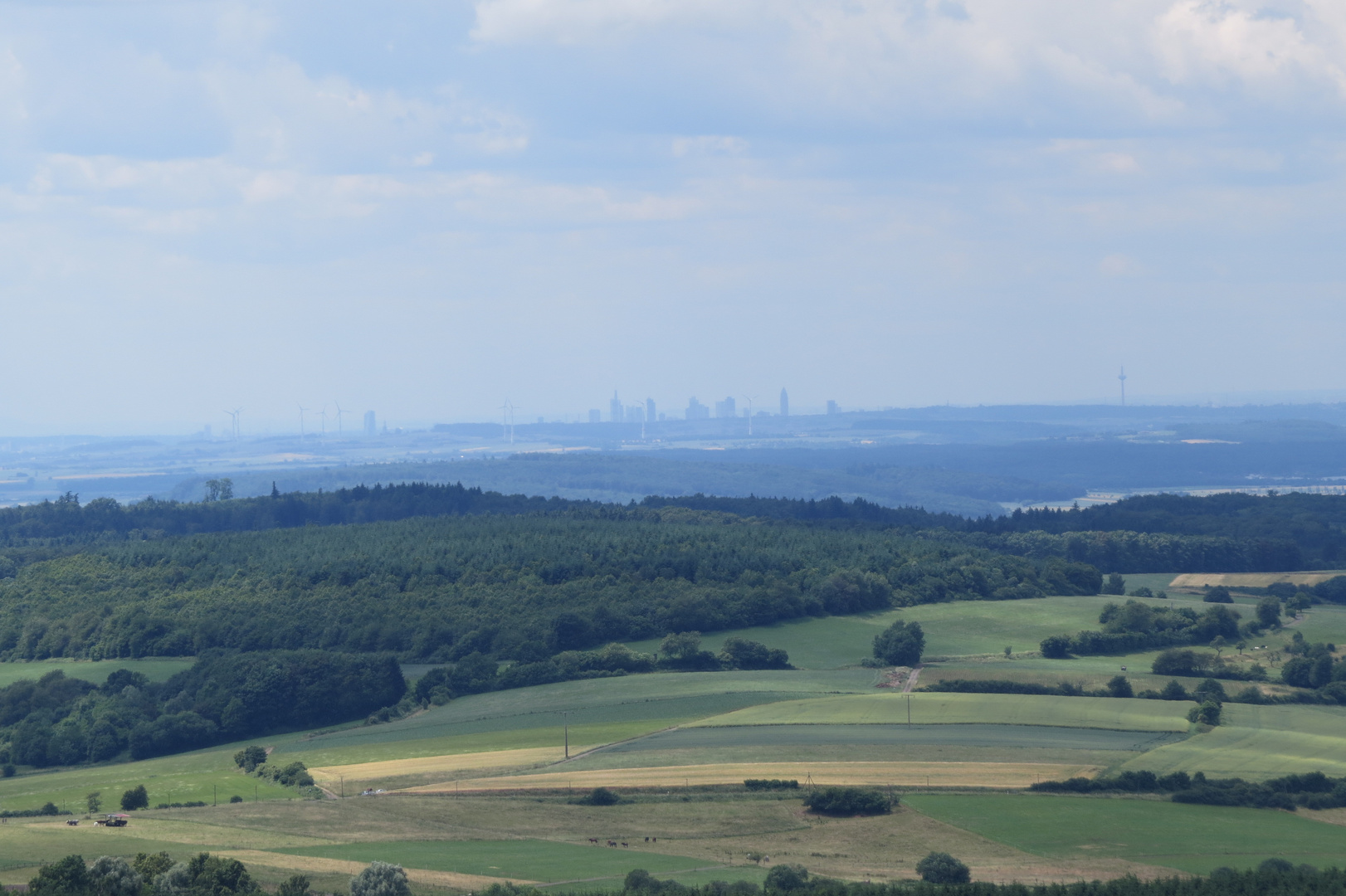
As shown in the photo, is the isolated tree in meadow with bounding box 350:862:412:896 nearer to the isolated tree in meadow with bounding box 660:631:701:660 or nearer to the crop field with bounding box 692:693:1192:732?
the crop field with bounding box 692:693:1192:732

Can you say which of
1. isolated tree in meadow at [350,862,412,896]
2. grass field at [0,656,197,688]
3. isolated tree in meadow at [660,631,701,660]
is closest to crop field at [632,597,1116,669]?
isolated tree in meadow at [660,631,701,660]

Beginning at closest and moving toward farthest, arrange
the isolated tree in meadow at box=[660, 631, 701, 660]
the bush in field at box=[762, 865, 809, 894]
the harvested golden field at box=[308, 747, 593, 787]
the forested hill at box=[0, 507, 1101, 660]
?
1. the bush in field at box=[762, 865, 809, 894]
2. the harvested golden field at box=[308, 747, 593, 787]
3. the isolated tree in meadow at box=[660, 631, 701, 660]
4. the forested hill at box=[0, 507, 1101, 660]

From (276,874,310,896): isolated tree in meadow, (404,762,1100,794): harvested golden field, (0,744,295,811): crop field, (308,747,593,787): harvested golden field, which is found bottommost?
(0,744,295,811): crop field

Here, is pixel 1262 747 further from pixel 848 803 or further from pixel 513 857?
pixel 513 857

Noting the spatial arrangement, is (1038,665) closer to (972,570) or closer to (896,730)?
(896,730)

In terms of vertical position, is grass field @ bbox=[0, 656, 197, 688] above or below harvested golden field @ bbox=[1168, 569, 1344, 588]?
above

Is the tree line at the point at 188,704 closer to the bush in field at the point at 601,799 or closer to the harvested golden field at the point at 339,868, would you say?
the bush in field at the point at 601,799

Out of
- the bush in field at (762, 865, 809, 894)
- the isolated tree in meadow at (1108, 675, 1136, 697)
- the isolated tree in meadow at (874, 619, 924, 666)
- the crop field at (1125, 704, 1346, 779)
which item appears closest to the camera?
the bush in field at (762, 865, 809, 894)

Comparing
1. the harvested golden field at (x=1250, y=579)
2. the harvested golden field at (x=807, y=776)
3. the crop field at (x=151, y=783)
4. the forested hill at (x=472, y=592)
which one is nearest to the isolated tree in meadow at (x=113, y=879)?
the harvested golden field at (x=807, y=776)
